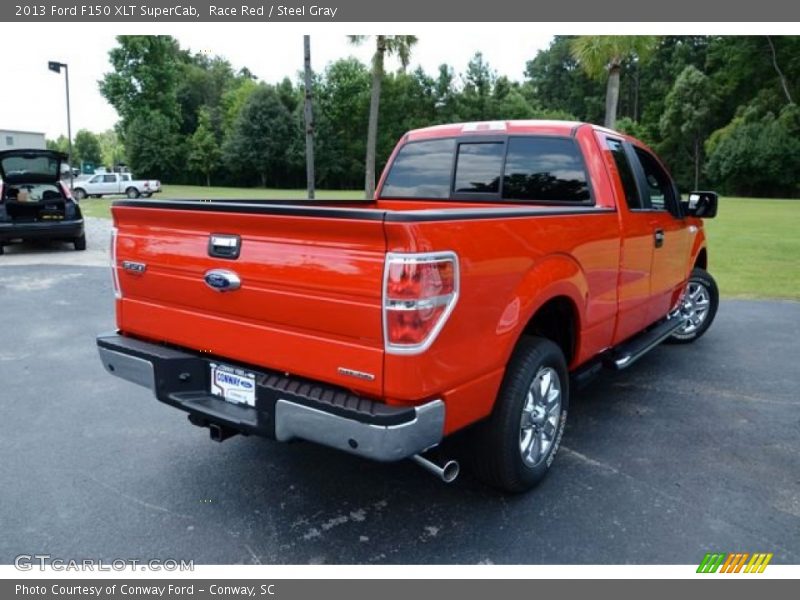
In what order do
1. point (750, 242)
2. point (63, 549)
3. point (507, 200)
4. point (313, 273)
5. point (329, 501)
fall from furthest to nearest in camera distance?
point (750, 242)
point (507, 200)
point (329, 501)
point (63, 549)
point (313, 273)

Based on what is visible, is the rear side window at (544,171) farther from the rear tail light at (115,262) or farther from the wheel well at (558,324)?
the rear tail light at (115,262)

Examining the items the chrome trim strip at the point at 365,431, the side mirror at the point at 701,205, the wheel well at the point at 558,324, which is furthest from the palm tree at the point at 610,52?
the chrome trim strip at the point at 365,431

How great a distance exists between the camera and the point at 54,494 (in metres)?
3.33

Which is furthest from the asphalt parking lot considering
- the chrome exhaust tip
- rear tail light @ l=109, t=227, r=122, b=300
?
rear tail light @ l=109, t=227, r=122, b=300

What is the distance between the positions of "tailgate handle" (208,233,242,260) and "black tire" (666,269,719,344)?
16.3 ft

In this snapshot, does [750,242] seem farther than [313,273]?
Yes

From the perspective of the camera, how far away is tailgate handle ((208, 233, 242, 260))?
2.86m

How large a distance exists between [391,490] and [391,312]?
1398 mm

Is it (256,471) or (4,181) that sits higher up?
(4,181)

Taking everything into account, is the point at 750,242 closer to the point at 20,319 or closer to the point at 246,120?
the point at 20,319

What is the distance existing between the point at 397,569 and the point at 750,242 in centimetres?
1536

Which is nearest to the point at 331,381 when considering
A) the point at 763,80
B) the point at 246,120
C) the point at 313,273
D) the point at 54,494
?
the point at 313,273

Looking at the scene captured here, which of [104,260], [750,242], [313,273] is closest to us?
[313,273]

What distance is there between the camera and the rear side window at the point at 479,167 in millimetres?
4574
